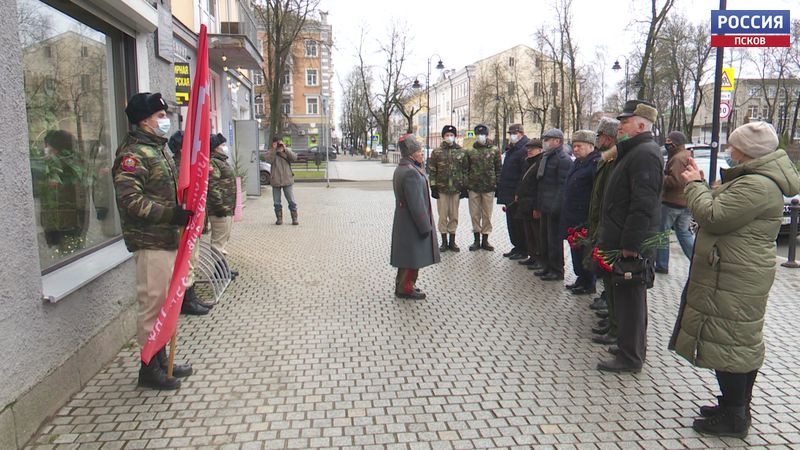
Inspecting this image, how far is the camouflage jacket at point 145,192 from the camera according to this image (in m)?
3.96

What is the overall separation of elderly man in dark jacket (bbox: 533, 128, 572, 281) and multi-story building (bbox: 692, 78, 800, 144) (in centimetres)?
3616

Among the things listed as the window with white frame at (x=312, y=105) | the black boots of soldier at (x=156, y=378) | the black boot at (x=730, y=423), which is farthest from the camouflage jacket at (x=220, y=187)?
the window with white frame at (x=312, y=105)

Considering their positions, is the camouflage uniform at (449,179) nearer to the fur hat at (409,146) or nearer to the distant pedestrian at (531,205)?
the distant pedestrian at (531,205)

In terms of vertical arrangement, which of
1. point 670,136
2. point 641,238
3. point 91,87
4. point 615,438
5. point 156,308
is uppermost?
point 91,87

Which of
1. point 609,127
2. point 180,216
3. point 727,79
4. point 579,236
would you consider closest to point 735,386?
point 579,236

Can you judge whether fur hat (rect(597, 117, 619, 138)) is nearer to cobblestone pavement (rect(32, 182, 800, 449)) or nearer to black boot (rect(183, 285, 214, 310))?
cobblestone pavement (rect(32, 182, 800, 449))

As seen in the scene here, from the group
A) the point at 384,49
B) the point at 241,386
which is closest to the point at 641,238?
the point at 241,386

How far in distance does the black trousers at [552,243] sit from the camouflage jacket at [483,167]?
6.50 ft

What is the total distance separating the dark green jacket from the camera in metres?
3.38

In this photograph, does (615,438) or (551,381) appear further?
(551,381)

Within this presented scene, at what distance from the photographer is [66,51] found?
16.8ft

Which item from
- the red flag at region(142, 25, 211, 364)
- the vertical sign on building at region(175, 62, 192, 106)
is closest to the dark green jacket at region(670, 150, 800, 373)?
the red flag at region(142, 25, 211, 364)

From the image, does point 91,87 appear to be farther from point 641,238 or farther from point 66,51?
point 641,238

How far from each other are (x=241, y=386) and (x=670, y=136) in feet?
19.9
